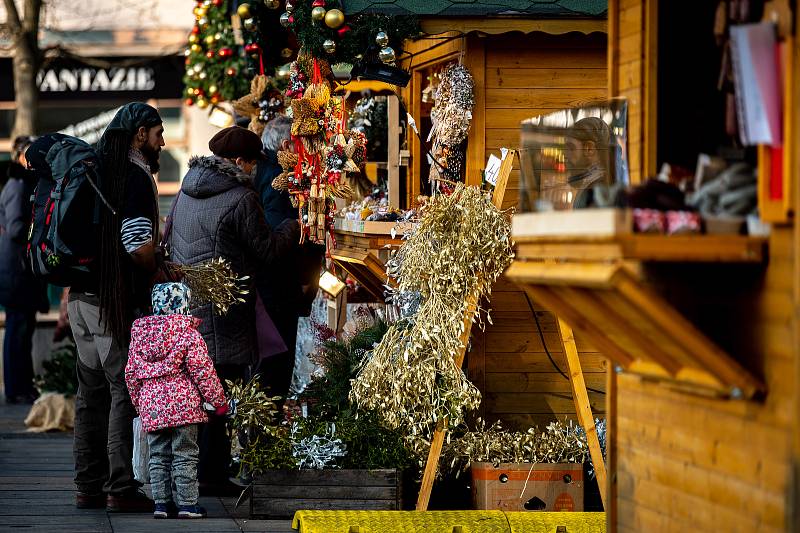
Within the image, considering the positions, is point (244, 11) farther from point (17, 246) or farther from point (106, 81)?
point (106, 81)

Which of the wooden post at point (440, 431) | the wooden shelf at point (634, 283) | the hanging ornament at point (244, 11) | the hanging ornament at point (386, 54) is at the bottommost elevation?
the wooden post at point (440, 431)

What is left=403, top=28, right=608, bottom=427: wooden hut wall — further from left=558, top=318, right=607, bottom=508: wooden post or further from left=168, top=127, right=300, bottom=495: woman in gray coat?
left=168, top=127, right=300, bottom=495: woman in gray coat

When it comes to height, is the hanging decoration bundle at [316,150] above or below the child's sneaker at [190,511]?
above

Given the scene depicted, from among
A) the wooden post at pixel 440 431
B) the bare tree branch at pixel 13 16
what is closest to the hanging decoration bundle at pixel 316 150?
the wooden post at pixel 440 431

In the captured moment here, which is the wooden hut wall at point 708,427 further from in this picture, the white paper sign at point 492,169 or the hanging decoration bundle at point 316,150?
the hanging decoration bundle at point 316,150

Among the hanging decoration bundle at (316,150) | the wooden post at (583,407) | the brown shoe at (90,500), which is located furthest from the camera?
the hanging decoration bundle at (316,150)

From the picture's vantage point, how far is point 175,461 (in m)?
7.09

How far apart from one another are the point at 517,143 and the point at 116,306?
233 cm

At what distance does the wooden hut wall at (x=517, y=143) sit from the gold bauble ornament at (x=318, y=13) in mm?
863

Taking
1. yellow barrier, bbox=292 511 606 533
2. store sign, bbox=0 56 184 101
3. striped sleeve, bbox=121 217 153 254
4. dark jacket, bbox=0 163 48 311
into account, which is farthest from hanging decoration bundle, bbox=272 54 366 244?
store sign, bbox=0 56 184 101

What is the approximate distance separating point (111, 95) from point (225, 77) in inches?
268

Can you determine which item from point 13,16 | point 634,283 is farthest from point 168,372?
point 13,16

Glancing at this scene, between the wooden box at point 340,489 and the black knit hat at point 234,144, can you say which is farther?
the black knit hat at point 234,144

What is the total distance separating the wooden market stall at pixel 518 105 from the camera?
755 centimetres
